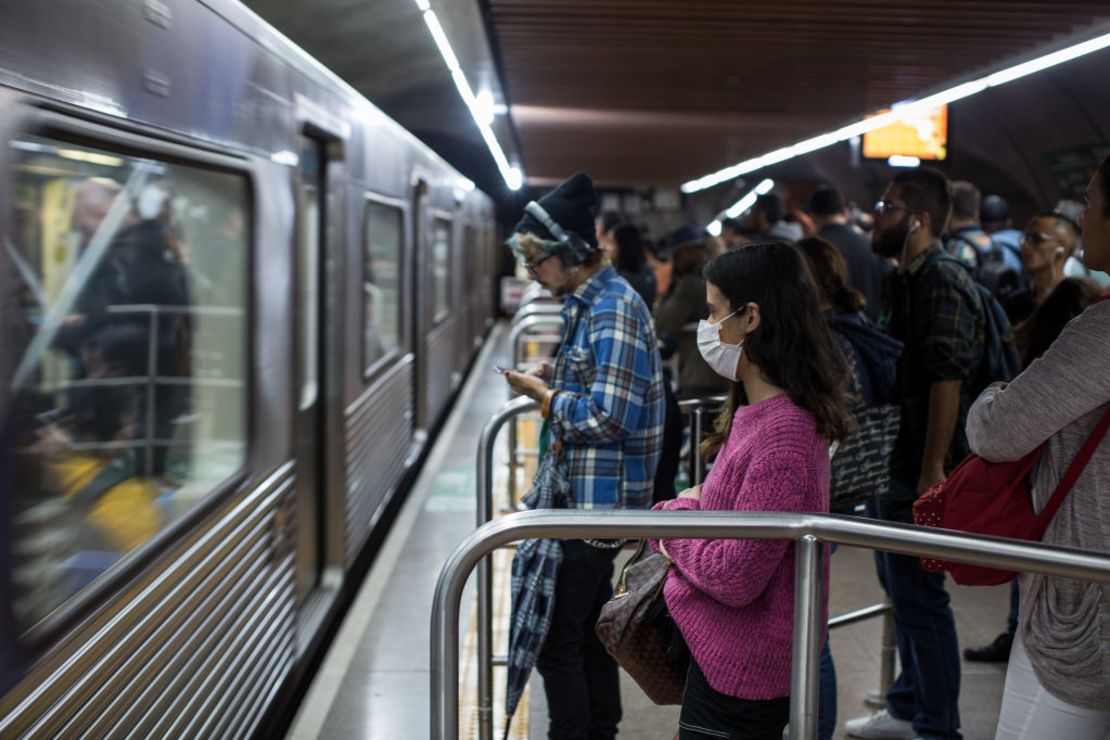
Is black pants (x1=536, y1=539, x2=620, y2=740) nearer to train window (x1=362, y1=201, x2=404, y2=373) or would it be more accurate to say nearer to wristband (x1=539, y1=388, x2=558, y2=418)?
wristband (x1=539, y1=388, x2=558, y2=418)

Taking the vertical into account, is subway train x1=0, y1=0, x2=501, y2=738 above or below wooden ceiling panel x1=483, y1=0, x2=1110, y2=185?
below

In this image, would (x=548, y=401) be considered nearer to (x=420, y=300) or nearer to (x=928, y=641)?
(x=928, y=641)

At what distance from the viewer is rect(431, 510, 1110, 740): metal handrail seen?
1787mm

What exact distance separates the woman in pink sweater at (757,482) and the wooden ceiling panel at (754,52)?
3588 millimetres

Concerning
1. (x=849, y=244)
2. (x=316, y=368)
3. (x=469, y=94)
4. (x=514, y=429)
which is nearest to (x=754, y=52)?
(x=469, y=94)

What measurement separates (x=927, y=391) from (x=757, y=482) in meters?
1.43

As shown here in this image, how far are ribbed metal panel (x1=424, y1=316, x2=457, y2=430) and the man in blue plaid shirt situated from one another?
20.3 ft

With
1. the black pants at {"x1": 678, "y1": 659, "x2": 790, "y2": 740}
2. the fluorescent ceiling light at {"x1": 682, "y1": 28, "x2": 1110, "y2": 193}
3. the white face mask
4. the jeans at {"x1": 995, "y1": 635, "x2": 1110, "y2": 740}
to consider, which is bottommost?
the black pants at {"x1": 678, "y1": 659, "x2": 790, "y2": 740}

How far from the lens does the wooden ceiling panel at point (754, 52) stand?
5.61 metres

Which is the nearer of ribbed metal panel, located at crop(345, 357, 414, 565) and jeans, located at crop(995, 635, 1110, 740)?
jeans, located at crop(995, 635, 1110, 740)

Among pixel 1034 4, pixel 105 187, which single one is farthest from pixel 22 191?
pixel 1034 4

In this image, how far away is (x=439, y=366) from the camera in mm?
10422

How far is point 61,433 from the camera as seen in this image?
2.28 meters

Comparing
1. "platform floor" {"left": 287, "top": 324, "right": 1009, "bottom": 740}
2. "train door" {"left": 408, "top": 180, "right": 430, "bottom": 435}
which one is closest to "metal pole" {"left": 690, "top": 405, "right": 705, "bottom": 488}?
"platform floor" {"left": 287, "top": 324, "right": 1009, "bottom": 740}
